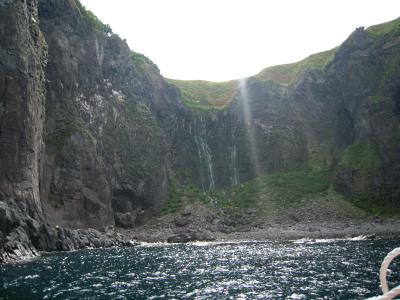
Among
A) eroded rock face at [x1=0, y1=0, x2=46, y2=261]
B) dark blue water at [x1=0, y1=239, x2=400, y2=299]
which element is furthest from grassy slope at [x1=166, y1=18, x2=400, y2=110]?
dark blue water at [x1=0, y1=239, x2=400, y2=299]

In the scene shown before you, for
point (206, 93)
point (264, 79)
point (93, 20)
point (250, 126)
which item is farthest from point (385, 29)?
point (93, 20)

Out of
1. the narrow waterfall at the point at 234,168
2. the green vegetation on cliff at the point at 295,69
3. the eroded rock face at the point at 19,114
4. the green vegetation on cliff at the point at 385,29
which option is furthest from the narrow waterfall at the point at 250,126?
the eroded rock face at the point at 19,114

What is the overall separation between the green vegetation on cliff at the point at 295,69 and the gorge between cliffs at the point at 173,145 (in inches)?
40.9

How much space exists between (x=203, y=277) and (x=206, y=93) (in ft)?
475

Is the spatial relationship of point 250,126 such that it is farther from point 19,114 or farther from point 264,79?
point 19,114

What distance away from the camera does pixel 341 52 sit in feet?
446

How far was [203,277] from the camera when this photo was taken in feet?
120

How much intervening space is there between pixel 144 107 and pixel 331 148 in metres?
58.0

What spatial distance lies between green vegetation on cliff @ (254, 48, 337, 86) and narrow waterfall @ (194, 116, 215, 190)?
32.3m

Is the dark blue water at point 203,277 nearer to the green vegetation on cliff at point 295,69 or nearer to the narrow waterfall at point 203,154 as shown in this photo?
the narrow waterfall at point 203,154

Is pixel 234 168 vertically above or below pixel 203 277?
above

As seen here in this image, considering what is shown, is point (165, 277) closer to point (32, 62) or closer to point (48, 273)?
point (48, 273)

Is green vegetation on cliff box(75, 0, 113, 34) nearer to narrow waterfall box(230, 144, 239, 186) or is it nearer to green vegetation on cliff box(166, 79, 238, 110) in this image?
green vegetation on cliff box(166, 79, 238, 110)

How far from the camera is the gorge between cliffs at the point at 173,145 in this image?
73.6 m
